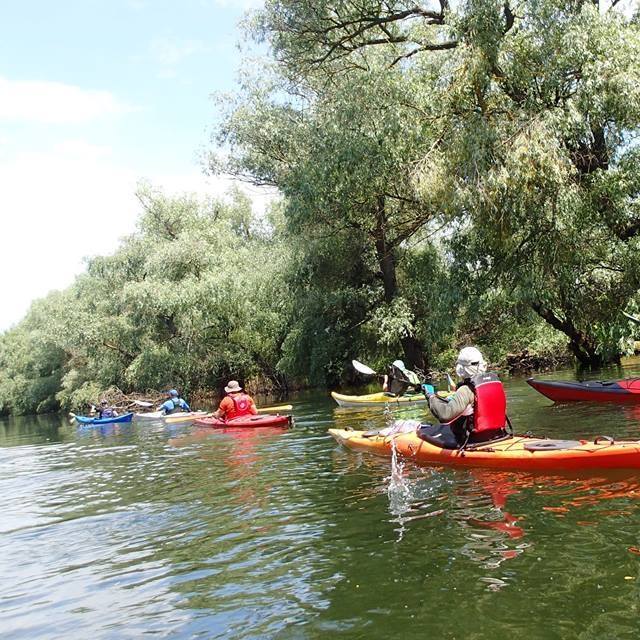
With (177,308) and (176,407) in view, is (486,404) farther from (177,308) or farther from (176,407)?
(177,308)

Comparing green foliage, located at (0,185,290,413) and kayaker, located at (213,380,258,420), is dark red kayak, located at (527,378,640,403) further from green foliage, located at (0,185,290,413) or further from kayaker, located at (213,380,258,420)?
green foliage, located at (0,185,290,413)

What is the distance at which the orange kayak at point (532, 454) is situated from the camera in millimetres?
6195

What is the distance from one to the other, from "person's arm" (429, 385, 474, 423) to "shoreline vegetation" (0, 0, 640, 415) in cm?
462

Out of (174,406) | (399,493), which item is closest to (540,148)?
(399,493)

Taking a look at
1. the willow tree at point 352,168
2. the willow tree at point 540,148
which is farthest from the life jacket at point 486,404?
the willow tree at point 352,168

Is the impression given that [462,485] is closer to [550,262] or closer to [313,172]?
[550,262]

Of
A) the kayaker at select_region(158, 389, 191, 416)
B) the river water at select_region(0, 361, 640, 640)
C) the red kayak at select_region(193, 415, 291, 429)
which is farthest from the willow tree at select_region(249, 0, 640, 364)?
the kayaker at select_region(158, 389, 191, 416)

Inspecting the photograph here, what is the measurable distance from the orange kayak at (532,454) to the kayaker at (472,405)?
0.14 m

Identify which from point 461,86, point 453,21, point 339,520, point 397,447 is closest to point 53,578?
point 339,520

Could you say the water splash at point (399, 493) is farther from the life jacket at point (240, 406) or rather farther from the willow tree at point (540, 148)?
the life jacket at point (240, 406)

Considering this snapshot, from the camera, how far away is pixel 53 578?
202 inches

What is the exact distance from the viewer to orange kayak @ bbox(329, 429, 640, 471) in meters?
6.20

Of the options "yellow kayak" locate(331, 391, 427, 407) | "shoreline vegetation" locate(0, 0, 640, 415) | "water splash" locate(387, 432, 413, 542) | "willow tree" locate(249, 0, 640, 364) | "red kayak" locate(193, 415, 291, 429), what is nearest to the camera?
"water splash" locate(387, 432, 413, 542)

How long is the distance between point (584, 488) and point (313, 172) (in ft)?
34.2
